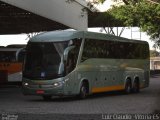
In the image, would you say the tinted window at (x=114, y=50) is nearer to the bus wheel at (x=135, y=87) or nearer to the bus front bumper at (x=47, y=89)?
the bus wheel at (x=135, y=87)

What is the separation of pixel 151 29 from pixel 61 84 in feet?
18.9

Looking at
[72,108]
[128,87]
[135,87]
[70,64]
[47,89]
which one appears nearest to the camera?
[72,108]

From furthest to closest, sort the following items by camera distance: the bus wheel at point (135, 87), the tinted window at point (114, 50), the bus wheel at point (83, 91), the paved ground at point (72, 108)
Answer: the bus wheel at point (135, 87) < the tinted window at point (114, 50) < the bus wheel at point (83, 91) < the paved ground at point (72, 108)

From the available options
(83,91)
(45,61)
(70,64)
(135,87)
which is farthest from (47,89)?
(135,87)

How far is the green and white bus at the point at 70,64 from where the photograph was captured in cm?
2527

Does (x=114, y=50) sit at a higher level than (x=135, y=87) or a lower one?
higher

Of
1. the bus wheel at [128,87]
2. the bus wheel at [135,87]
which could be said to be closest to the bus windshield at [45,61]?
the bus wheel at [128,87]

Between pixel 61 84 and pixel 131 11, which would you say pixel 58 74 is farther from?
pixel 131 11

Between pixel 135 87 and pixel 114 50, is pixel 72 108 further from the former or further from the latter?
pixel 135 87

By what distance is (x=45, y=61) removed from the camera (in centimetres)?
2548

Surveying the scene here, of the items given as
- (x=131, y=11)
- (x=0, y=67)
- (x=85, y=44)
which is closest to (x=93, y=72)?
(x=85, y=44)

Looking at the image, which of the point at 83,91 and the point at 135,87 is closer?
the point at 83,91

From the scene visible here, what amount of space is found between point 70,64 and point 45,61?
109 centimetres

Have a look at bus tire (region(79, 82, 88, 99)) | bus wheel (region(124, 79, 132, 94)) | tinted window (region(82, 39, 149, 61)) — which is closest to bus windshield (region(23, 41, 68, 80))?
tinted window (region(82, 39, 149, 61))
